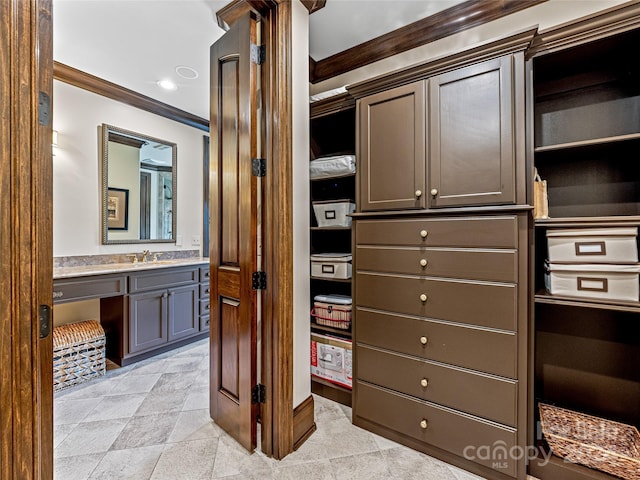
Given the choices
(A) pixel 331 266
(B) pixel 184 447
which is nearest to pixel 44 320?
(B) pixel 184 447

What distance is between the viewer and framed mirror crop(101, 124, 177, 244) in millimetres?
3117

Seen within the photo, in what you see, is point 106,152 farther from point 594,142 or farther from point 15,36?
point 594,142

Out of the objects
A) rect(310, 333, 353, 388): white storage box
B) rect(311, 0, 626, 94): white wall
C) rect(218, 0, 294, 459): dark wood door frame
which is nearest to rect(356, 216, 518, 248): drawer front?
rect(218, 0, 294, 459): dark wood door frame

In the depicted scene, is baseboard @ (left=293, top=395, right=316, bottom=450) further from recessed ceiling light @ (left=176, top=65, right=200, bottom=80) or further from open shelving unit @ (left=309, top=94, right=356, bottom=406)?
recessed ceiling light @ (left=176, top=65, right=200, bottom=80)

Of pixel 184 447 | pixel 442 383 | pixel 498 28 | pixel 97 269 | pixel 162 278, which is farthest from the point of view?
pixel 162 278

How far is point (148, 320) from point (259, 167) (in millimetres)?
2213

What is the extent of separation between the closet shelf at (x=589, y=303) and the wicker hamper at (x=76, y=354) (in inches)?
131

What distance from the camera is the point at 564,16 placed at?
176 cm

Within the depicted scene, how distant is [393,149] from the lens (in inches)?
70.2

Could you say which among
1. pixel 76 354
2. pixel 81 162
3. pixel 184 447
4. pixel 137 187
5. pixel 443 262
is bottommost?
pixel 184 447

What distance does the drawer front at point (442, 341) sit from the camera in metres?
1.47

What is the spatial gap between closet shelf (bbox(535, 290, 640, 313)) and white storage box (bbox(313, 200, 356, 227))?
1205 mm

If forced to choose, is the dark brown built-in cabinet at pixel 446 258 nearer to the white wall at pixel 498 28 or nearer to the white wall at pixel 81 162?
the white wall at pixel 498 28

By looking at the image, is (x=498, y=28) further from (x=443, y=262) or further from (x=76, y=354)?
(x=76, y=354)
